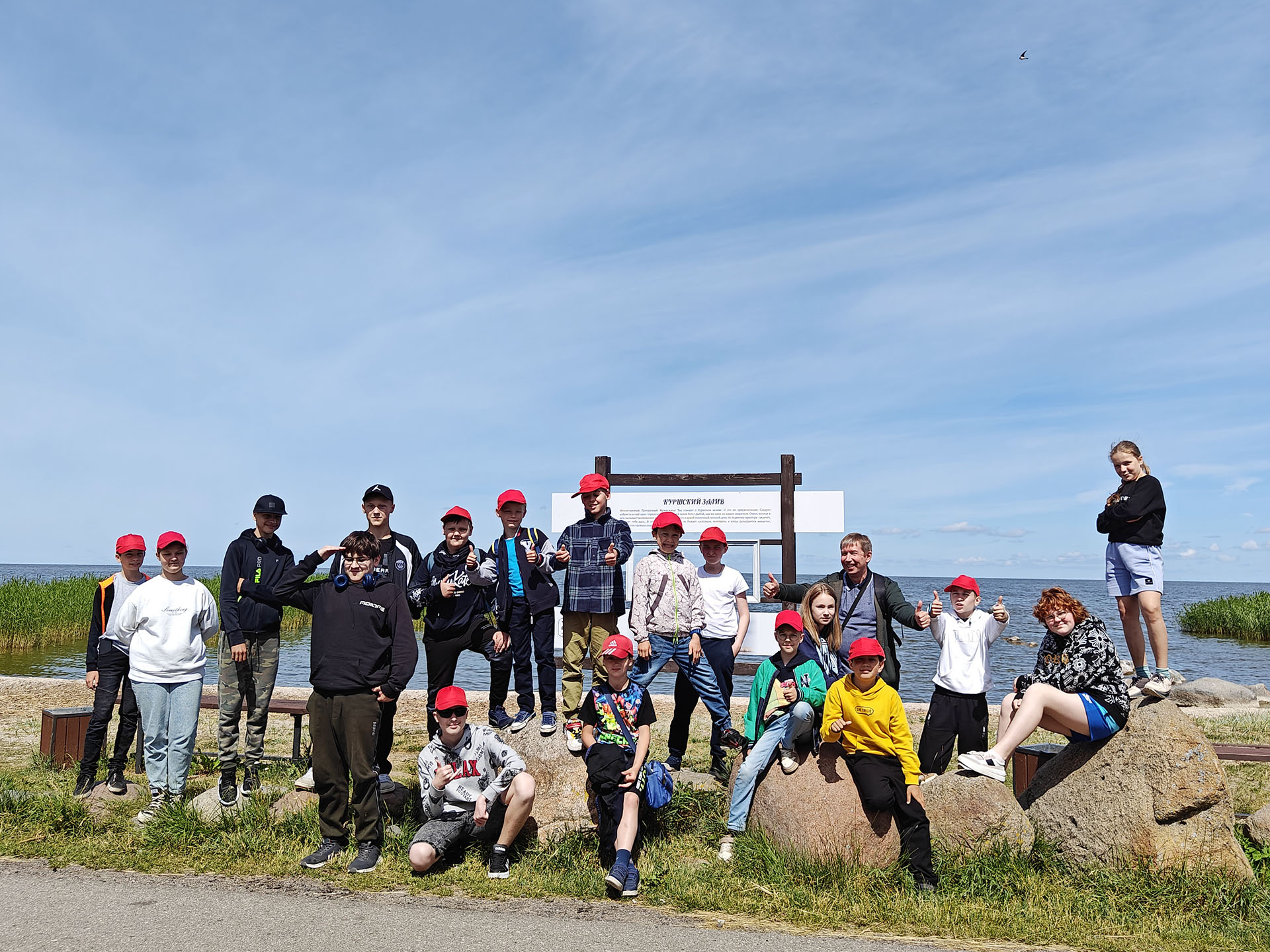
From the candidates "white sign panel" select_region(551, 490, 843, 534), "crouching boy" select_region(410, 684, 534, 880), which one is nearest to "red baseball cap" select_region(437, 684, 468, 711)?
"crouching boy" select_region(410, 684, 534, 880)

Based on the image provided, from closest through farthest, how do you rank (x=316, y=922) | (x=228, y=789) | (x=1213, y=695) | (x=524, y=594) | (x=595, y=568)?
(x=316, y=922) < (x=228, y=789) < (x=524, y=594) < (x=595, y=568) < (x=1213, y=695)

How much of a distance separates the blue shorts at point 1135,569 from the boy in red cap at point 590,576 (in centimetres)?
352

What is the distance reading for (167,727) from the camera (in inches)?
238

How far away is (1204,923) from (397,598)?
4667mm

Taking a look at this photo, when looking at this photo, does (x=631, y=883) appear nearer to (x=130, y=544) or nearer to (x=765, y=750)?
(x=765, y=750)

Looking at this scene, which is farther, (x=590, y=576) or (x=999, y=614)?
(x=590, y=576)

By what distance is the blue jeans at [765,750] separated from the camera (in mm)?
5375

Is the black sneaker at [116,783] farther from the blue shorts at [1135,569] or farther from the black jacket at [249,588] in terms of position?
the blue shorts at [1135,569]

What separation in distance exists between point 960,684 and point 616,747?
99.8 inches

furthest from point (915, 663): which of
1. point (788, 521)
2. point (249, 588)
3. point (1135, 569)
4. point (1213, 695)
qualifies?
point (249, 588)

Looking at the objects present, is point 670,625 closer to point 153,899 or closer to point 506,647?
point 506,647

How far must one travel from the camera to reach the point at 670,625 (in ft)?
21.3

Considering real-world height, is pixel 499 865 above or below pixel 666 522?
below

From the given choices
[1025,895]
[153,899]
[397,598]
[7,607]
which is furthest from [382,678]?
[7,607]
